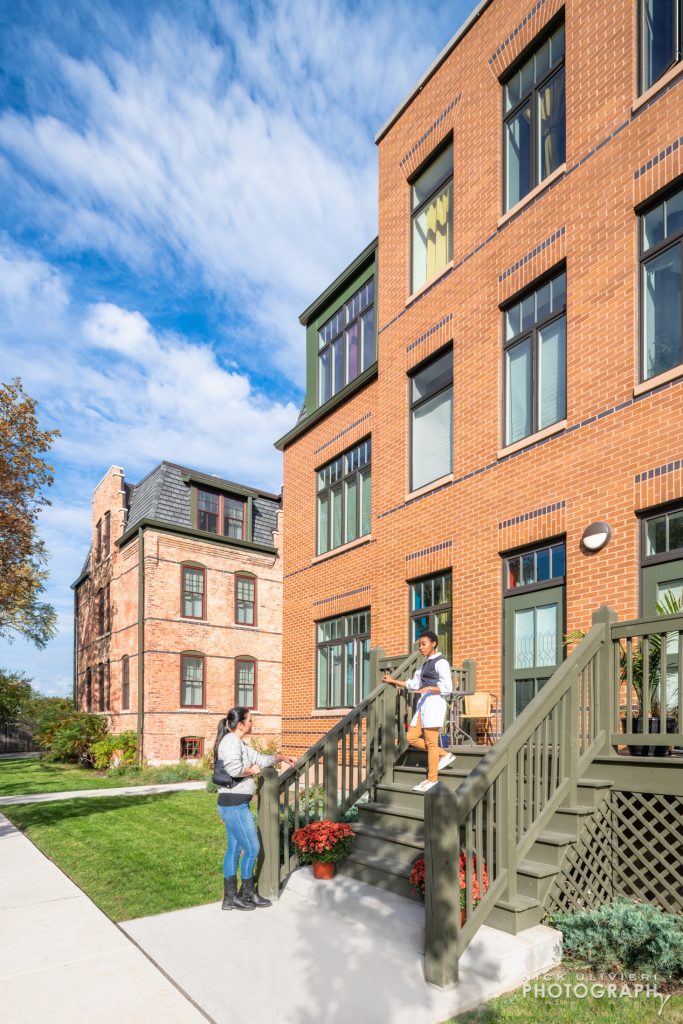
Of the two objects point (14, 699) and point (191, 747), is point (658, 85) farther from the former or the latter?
point (14, 699)

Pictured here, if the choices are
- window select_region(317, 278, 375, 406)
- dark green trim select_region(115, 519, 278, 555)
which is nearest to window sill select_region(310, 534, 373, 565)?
window select_region(317, 278, 375, 406)

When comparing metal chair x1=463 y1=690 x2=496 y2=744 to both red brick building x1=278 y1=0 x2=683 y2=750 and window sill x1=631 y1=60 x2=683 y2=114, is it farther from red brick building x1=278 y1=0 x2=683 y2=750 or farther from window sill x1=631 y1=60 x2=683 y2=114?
window sill x1=631 y1=60 x2=683 y2=114

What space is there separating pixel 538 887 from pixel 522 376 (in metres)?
6.31

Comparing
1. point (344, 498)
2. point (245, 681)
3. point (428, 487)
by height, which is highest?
point (344, 498)

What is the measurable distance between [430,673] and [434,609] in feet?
9.34

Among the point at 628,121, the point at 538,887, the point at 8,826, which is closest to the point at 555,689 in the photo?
the point at 538,887

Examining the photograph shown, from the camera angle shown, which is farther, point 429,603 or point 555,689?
point 429,603

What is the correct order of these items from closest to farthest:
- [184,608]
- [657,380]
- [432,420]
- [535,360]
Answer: [657,380]
[535,360]
[432,420]
[184,608]

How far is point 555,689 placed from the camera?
6.47 metres

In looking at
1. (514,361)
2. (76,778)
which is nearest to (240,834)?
(514,361)

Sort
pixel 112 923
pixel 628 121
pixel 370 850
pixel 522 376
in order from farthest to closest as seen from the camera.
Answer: pixel 522 376 → pixel 628 121 → pixel 370 850 → pixel 112 923

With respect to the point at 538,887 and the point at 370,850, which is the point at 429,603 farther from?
the point at 538,887

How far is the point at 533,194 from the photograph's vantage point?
9.91 metres

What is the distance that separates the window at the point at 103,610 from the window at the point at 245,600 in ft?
17.6
